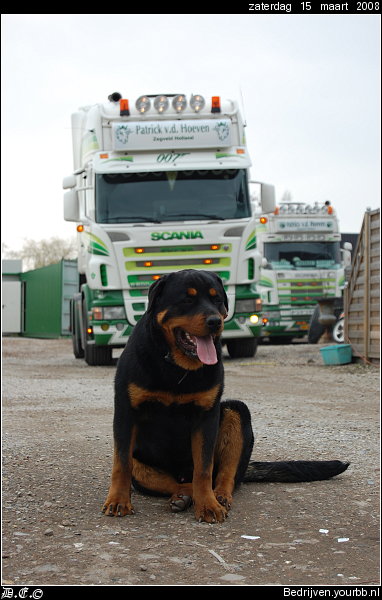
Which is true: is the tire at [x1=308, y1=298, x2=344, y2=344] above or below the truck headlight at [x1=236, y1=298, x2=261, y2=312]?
below

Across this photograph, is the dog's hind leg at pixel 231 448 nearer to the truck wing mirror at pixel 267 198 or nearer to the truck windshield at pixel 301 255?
the truck wing mirror at pixel 267 198

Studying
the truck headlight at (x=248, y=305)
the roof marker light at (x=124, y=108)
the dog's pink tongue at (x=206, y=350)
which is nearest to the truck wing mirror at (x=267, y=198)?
the truck headlight at (x=248, y=305)

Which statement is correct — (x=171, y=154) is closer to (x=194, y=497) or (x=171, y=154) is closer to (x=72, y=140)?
(x=72, y=140)

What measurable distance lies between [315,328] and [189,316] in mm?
14615

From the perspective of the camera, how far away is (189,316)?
363 centimetres

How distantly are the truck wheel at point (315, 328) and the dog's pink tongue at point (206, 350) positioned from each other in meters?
14.1

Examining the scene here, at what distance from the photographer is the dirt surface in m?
2.84

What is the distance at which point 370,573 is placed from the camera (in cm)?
284

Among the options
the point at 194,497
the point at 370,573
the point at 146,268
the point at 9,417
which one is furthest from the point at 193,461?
the point at 146,268

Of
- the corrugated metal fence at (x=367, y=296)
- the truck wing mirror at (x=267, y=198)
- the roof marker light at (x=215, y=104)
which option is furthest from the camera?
the truck wing mirror at (x=267, y=198)

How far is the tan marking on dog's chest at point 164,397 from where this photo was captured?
3.59 metres

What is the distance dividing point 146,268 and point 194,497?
8.32m

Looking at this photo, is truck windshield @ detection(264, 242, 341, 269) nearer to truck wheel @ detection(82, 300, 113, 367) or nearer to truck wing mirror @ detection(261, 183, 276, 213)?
truck wing mirror @ detection(261, 183, 276, 213)

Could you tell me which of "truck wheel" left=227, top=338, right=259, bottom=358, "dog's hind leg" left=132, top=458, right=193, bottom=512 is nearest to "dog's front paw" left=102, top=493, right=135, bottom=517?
"dog's hind leg" left=132, top=458, right=193, bottom=512
